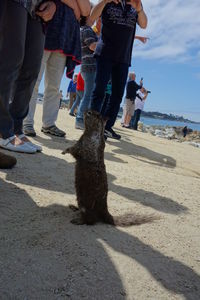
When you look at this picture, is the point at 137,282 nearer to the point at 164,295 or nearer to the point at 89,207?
the point at 164,295

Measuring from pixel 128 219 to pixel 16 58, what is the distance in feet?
5.64

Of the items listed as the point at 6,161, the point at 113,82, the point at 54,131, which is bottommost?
the point at 6,161

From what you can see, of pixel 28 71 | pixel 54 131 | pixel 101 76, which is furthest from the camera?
pixel 54 131

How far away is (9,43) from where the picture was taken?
2.95 m

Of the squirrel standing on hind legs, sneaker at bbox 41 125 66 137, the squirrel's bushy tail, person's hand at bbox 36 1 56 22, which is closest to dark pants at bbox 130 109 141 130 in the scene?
sneaker at bbox 41 125 66 137

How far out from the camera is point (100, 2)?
4578 millimetres

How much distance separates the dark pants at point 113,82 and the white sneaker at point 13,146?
1.61m

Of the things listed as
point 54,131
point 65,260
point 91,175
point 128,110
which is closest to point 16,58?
point 91,175

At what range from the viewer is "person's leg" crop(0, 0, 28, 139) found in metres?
2.88

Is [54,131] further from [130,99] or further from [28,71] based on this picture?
[130,99]

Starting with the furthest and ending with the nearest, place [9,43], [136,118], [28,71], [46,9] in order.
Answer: [136,118] < [28,71] < [46,9] < [9,43]

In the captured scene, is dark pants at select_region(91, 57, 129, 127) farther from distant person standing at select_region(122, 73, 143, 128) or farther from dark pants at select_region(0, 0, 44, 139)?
distant person standing at select_region(122, 73, 143, 128)

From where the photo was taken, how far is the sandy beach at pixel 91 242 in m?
1.62

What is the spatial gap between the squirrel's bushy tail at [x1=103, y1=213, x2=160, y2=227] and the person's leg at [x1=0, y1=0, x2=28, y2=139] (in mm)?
1494
